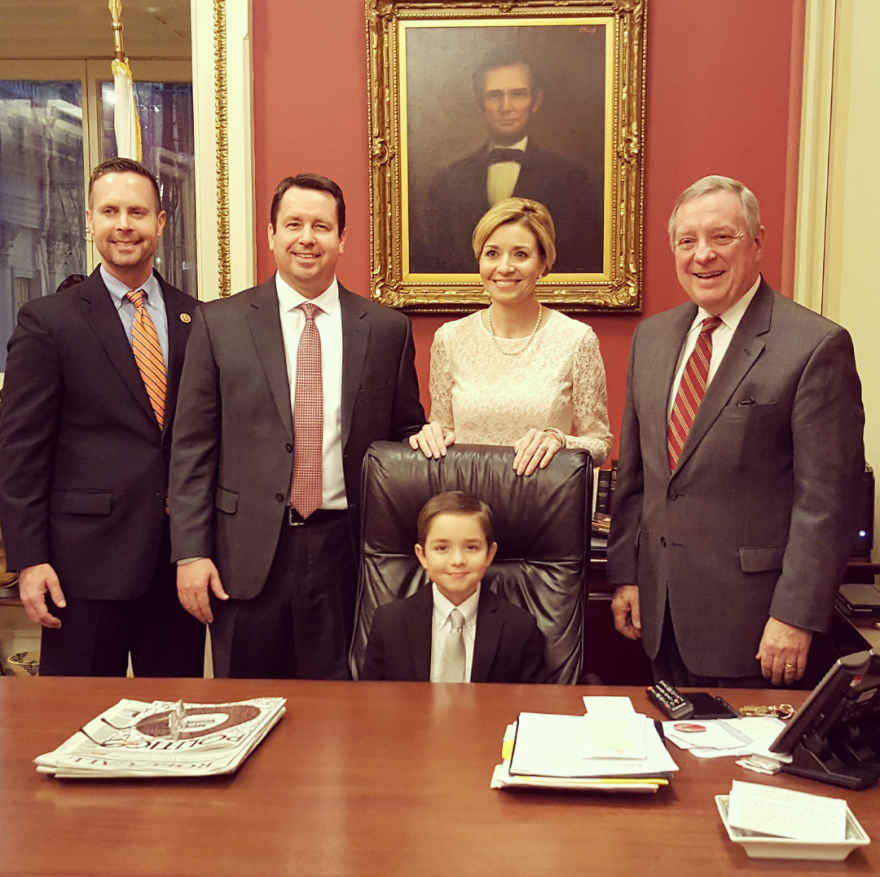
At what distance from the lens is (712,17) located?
10.5ft

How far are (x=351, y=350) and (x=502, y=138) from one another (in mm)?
1381

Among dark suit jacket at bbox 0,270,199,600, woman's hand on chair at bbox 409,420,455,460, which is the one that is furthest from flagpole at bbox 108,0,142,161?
woman's hand on chair at bbox 409,420,455,460

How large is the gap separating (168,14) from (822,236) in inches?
97.1

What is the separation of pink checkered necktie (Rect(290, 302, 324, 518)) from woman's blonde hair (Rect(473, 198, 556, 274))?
1.69 feet

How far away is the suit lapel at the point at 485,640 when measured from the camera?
1.85 metres

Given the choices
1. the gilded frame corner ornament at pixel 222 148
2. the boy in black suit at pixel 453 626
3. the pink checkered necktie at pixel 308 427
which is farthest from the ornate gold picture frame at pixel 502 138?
the boy in black suit at pixel 453 626

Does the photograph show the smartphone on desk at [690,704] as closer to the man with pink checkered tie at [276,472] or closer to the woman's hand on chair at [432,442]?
the woman's hand on chair at [432,442]

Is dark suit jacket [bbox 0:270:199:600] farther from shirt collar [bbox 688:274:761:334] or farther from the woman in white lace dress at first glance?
shirt collar [bbox 688:274:761:334]

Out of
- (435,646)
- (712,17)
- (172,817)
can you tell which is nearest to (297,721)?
(172,817)

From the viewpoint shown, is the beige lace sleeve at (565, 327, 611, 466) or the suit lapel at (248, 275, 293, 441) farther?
the beige lace sleeve at (565, 327, 611, 466)

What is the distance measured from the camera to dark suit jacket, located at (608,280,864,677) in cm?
183

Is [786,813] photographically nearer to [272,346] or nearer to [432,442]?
[432,442]

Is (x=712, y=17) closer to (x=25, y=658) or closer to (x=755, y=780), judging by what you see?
(x=755, y=780)

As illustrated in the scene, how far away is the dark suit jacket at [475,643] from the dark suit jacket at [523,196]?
5.61ft
